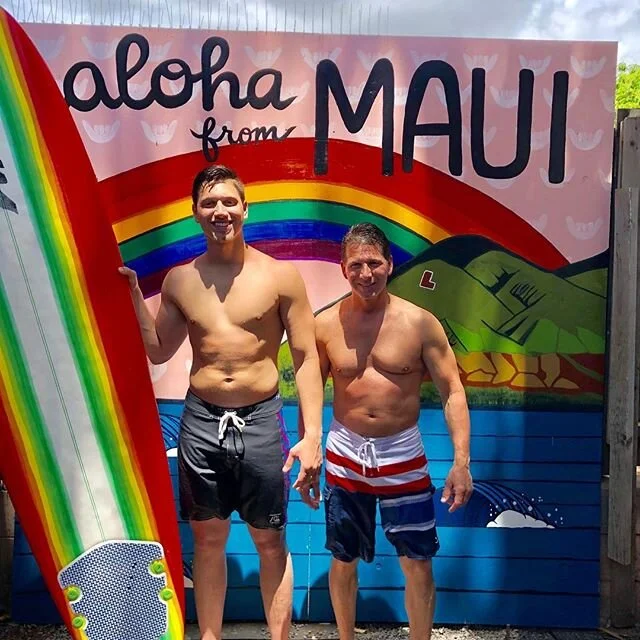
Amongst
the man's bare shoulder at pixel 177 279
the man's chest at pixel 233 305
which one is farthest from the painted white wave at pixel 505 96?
the man's bare shoulder at pixel 177 279

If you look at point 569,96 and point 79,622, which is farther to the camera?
point 569,96

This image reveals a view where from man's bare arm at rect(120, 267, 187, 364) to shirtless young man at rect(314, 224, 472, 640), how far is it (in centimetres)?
51

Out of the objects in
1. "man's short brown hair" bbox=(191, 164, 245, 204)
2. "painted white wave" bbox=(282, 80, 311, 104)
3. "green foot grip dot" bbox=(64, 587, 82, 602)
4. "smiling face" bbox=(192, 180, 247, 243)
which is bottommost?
"green foot grip dot" bbox=(64, 587, 82, 602)

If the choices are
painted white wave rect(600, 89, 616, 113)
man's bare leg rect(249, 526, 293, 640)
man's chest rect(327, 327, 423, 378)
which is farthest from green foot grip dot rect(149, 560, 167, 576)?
painted white wave rect(600, 89, 616, 113)

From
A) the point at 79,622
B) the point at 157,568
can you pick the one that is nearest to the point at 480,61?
the point at 157,568

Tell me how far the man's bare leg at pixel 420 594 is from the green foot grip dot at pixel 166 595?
788 millimetres

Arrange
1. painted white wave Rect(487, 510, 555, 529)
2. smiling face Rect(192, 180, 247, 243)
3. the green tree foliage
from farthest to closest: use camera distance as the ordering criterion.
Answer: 1. the green tree foliage
2. painted white wave Rect(487, 510, 555, 529)
3. smiling face Rect(192, 180, 247, 243)

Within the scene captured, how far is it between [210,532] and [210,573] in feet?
0.49

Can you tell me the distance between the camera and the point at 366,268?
2.39 m

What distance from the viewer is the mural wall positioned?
3.01 meters

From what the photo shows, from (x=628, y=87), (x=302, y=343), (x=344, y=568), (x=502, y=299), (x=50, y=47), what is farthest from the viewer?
(x=628, y=87)

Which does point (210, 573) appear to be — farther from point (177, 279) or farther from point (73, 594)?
point (177, 279)

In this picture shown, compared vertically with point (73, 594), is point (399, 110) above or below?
above

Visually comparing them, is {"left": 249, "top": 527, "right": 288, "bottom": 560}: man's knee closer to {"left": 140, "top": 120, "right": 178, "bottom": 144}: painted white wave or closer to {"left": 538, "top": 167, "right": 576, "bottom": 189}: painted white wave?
{"left": 140, "top": 120, "right": 178, "bottom": 144}: painted white wave
